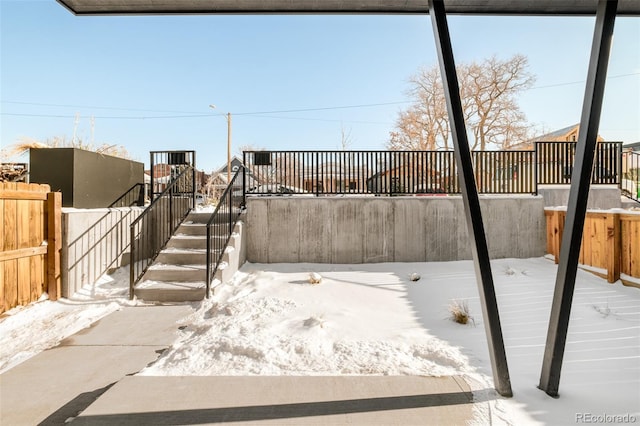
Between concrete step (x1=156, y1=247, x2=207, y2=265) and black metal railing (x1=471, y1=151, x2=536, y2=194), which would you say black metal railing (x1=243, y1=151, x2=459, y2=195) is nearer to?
black metal railing (x1=471, y1=151, x2=536, y2=194)

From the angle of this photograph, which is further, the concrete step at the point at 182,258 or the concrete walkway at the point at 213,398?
the concrete step at the point at 182,258

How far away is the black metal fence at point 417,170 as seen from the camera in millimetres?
6461

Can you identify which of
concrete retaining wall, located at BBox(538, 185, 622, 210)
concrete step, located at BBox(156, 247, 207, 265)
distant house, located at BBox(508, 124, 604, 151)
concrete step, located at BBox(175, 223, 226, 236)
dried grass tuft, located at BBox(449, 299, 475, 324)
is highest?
distant house, located at BBox(508, 124, 604, 151)

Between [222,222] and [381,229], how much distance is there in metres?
3.36

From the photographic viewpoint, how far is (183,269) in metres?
4.82

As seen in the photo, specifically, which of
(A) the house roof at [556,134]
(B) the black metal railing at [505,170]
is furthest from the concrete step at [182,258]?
(A) the house roof at [556,134]

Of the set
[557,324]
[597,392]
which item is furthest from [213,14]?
[597,392]

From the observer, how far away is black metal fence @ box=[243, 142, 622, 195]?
21.2ft

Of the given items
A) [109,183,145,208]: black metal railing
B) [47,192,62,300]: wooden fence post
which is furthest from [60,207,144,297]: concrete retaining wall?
[109,183,145,208]: black metal railing

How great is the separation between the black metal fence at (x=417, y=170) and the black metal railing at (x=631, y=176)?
5.56 feet

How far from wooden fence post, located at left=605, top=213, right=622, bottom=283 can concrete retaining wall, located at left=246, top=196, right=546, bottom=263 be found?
5.38 ft

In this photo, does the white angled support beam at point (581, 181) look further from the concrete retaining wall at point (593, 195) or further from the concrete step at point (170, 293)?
the concrete retaining wall at point (593, 195)

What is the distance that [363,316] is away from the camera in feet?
12.1

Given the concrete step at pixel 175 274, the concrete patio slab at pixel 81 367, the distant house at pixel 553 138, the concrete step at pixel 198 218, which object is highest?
the distant house at pixel 553 138
